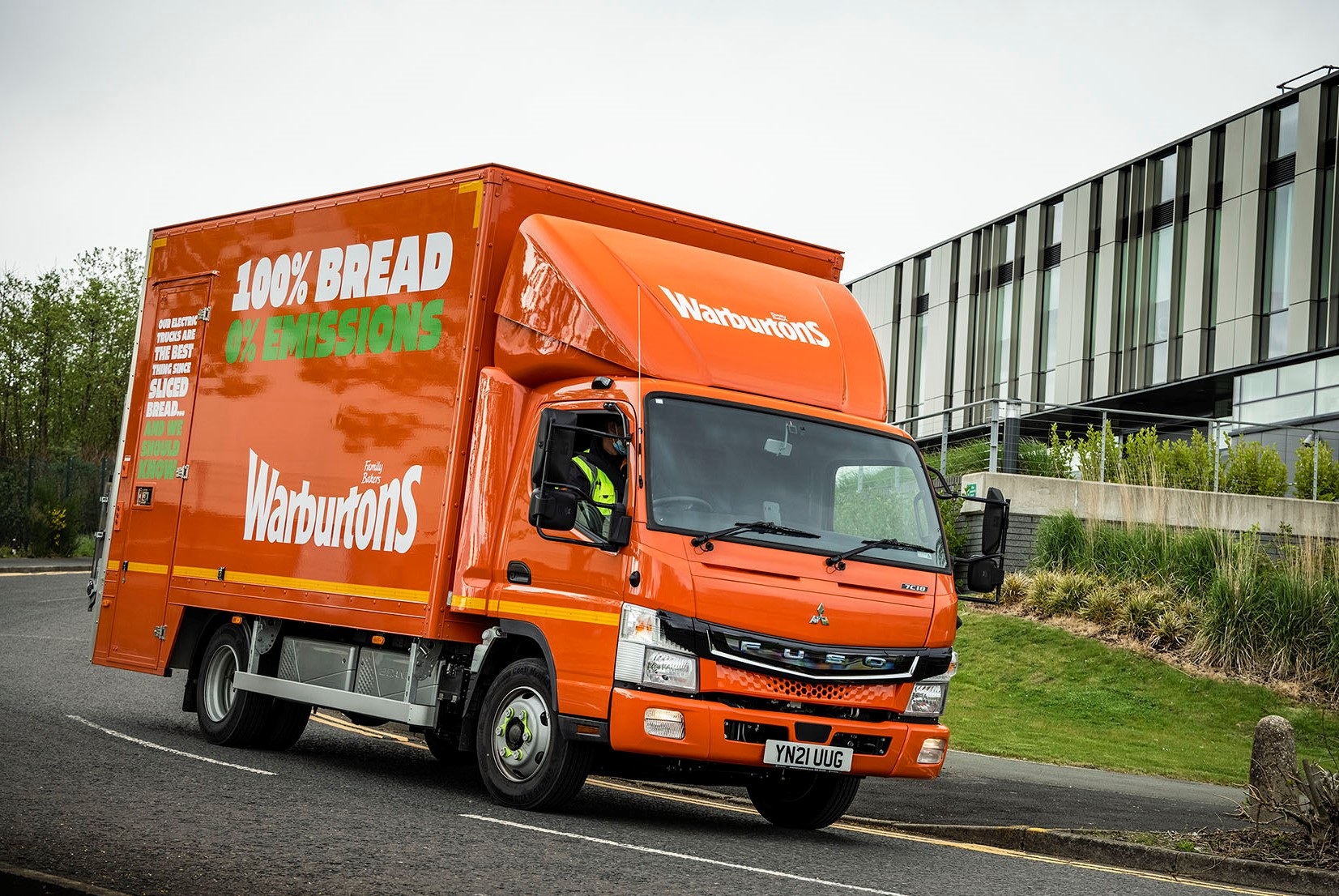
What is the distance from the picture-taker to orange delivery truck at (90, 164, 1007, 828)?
8562mm

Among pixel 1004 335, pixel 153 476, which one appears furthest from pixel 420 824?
pixel 1004 335

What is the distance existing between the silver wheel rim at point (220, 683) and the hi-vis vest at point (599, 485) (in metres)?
4.26

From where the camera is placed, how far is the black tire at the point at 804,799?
992 cm

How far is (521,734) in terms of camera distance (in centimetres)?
920

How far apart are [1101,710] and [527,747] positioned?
39.2 ft

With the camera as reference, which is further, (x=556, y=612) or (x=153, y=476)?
(x=153, y=476)

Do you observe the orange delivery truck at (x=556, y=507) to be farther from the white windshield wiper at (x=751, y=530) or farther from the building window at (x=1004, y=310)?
the building window at (x=1004, y=310)

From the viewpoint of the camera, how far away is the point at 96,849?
6.64 metres

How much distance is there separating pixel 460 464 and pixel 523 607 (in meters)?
1.17

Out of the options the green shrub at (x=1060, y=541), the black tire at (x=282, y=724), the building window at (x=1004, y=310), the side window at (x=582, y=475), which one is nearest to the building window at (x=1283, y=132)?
the building window at (x=1004, y=310)

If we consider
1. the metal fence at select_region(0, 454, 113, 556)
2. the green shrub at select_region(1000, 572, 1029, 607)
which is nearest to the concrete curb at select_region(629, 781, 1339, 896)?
the green shrub at select_region(1000, 572, 1029, 607)

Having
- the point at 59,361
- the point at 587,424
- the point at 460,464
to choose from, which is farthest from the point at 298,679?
the point at 59,361

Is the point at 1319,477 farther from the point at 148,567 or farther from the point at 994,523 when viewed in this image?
the point at 148,567

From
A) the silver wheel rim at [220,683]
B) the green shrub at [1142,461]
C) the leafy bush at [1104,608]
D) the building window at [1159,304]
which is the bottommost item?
the silver wheel rim at [220,683]
